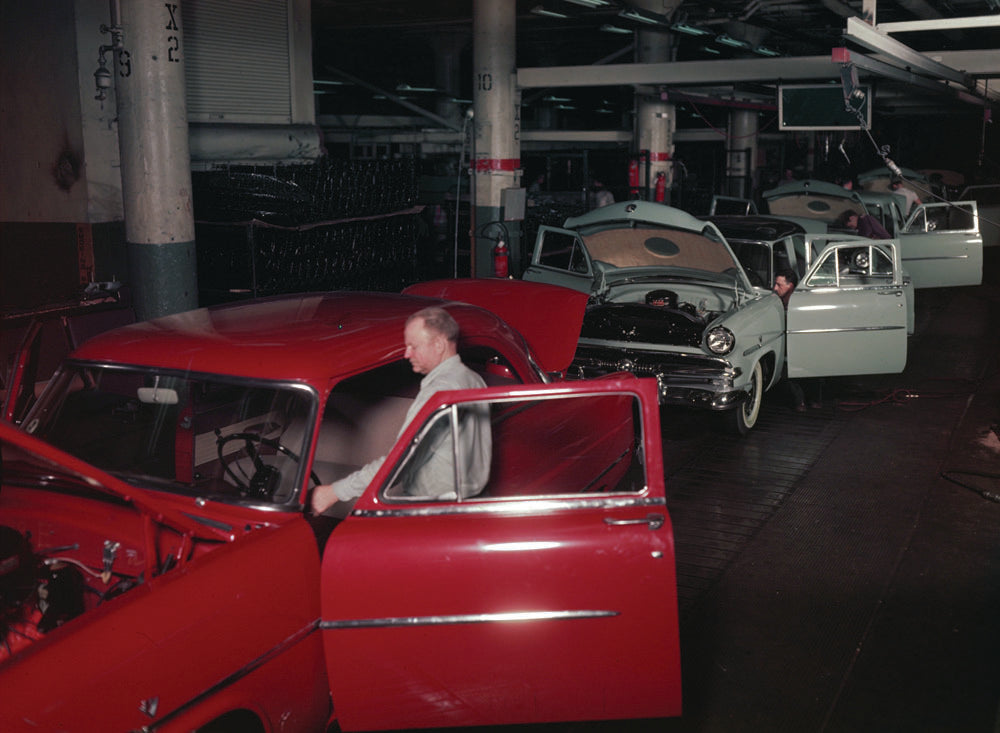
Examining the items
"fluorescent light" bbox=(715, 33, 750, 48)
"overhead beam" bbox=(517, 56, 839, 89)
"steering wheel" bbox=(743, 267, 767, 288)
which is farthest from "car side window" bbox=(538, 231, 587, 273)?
"fluorescent light" bbox=(715, 33, 750, 48)

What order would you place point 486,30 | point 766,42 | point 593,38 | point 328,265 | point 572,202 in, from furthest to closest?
1. point 593,38
2. point 766,42
3. point 572,202
4. point 486,30
5. point 328,265

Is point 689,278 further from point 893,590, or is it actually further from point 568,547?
point 568,547

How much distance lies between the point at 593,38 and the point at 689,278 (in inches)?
820

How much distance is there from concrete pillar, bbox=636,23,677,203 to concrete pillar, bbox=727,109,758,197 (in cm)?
413

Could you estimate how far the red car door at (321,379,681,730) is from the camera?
3.24 meters

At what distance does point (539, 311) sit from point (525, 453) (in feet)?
5.25

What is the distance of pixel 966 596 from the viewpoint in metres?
5.43

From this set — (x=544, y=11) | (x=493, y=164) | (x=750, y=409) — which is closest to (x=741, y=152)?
(x=544, y=11)

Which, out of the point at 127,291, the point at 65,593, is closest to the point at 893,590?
the point at 65,593

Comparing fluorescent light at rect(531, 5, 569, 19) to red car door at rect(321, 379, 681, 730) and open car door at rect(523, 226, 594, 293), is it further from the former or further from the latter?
red car door at rect(321, 379, 681, 730)

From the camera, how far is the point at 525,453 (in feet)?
16.2

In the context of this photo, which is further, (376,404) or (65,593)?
(376,404)

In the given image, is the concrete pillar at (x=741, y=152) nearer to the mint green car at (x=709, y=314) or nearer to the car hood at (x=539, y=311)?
the mint green car at (x=709, y=314)

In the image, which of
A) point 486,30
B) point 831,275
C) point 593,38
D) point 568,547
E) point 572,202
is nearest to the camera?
point 568,547
